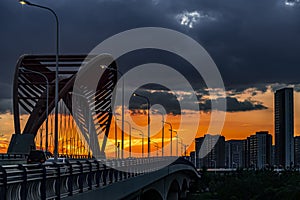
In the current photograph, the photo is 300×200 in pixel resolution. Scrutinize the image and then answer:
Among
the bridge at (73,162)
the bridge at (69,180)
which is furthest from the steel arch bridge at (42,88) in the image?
the bridge at (69,180)

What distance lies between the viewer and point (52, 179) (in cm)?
2123

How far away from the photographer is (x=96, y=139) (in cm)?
11300

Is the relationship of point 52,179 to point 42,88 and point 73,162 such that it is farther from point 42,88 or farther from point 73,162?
point 42,88

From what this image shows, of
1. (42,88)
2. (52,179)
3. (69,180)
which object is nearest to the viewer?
(52,179)

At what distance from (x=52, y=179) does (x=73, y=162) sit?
5.13 m

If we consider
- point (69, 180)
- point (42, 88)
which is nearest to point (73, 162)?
point (69, 180)

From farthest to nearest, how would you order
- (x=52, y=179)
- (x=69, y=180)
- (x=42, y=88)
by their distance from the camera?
1. (x=42, y=88)
2. (x=69, y=180)
3. (x=52, y=179)

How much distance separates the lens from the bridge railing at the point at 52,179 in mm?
17016

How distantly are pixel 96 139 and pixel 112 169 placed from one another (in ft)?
259

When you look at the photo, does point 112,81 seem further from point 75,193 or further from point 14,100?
point 75,193

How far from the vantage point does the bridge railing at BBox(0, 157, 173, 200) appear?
55.8ft

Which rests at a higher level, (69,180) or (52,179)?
(52,179)

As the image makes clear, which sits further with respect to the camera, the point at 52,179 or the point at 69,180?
the point at 69,180

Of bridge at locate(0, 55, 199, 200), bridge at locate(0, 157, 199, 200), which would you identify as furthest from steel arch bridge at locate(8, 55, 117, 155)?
bridge at locate(0, 157, 199, 200)
